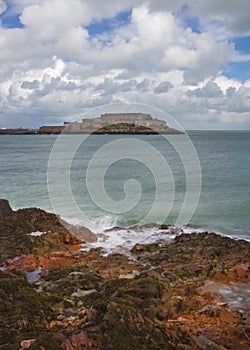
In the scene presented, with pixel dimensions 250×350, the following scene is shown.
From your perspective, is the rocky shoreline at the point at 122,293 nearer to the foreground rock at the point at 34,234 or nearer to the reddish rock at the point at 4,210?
the foreground rock at the point at 34,234

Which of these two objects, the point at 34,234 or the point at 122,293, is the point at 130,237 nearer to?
the point at 34,234

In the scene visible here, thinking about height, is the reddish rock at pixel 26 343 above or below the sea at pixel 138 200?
above

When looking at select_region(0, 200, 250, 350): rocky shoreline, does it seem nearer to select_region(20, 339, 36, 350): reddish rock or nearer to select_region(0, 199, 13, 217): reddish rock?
select_region(20, 339, 36, 350): reddish rock

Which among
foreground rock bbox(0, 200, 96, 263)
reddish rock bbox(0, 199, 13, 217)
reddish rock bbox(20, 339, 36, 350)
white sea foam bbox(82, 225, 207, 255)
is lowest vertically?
white sea foam bbox(82, 225, 207, 255)

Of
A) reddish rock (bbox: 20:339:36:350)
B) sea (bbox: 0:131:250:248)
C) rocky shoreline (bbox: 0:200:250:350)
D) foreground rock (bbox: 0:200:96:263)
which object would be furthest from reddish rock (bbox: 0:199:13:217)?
reddish rock (bbox: 20:339:36:350)

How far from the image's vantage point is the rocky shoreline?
5.43 meters

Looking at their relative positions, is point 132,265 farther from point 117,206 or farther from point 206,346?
point 117,206

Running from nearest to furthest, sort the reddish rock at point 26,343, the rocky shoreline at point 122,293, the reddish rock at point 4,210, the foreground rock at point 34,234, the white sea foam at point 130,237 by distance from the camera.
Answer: the reddish rock at point 26,343 → the rocky shoreline at point 122,293 → the foreground rock at point 34,234 → the white sea foam at point 130,237 → the reddish rock at point 4,210

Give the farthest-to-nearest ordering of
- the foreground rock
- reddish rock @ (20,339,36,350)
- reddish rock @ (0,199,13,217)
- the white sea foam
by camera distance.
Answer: reddish rock @ (0,199,13,217) < the white sea foam < the foreground rock < reddish rock @ (20,339,36,350)

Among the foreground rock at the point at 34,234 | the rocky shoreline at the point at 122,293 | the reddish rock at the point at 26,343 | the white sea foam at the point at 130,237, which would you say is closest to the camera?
the reddish rock at the point at 26,343

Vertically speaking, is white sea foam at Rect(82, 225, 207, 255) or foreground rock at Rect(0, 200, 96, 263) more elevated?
foreground rock at Rect(0, 200, 96, 263)

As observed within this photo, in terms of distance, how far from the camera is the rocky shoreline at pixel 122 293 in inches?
214

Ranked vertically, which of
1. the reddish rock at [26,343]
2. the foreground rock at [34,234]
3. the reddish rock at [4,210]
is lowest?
the foreground rock at [34,234]

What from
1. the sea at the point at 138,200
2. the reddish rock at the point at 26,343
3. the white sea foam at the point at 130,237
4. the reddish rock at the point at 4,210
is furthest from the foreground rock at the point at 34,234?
the reddish rock at the point at 26,343
